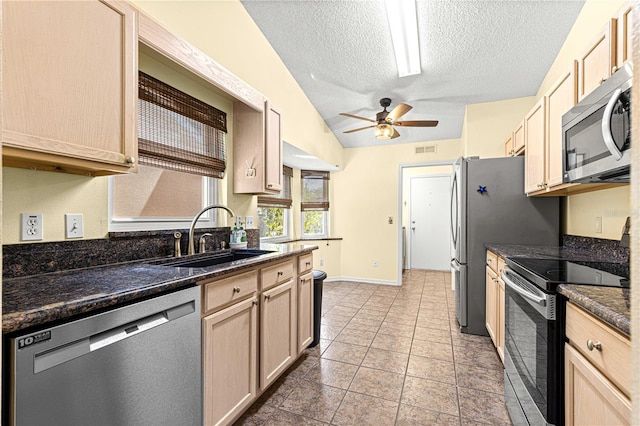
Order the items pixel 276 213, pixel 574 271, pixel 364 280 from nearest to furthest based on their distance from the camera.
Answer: pixel 574 271, pixel 276 213, pixel 364 280

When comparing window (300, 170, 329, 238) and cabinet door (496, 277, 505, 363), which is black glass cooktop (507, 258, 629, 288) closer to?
cabinet door (496, 277, 505, 363)

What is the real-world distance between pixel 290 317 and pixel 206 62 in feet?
6.04

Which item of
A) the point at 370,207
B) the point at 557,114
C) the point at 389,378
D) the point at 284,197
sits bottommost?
the point at 389,378

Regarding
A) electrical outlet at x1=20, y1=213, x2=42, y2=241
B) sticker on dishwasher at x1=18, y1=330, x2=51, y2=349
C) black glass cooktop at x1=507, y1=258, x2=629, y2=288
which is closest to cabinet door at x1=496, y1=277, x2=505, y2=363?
black glass cooktop at x1=507, y1=258, x2=629, y2=288

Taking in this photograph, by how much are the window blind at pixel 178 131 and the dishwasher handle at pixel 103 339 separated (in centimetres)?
107

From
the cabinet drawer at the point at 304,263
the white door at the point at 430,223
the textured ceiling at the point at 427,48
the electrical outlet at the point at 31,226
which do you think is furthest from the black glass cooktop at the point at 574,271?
the white door at the point at 430,223

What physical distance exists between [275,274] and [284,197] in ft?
9.01

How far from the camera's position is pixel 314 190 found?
17.6 ft

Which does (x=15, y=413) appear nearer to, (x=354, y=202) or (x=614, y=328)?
(x=614, y=328)

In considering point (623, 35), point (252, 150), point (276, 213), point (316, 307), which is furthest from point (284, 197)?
point (623, 35)

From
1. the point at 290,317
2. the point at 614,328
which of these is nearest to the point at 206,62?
the point at 290,317

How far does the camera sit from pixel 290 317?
2.26 meters

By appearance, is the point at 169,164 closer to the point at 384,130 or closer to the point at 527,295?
the point at 527,295

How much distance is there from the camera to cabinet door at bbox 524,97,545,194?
7.91ft
